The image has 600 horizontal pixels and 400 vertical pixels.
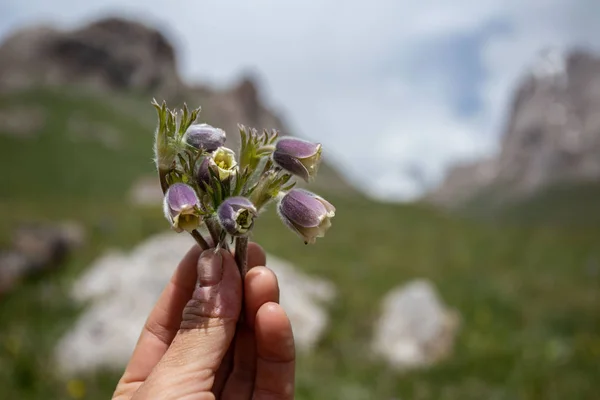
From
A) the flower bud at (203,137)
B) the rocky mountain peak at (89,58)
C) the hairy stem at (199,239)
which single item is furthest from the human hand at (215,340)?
the rocky mountain peak at (89,58)

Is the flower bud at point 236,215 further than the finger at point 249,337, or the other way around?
the finger at point 249,337

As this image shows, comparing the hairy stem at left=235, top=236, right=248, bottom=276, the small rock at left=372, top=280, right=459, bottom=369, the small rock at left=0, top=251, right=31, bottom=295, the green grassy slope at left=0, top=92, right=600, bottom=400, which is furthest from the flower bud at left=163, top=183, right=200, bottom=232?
the small rock at left=0, top=251, right=31, bottom=295

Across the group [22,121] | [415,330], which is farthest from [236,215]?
[22,121]

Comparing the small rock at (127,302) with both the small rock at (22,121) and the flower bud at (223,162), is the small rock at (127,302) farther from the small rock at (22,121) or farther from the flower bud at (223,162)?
the small rock at (22,121)

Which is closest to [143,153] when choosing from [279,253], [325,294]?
[279,253]

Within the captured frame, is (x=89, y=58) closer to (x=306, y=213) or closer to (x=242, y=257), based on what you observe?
(x=242, y=257)

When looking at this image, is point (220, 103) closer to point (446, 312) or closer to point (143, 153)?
point (143, 153)

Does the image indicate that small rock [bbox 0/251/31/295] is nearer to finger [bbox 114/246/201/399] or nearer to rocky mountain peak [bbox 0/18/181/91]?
finger [bbox 114/246/201/399]
